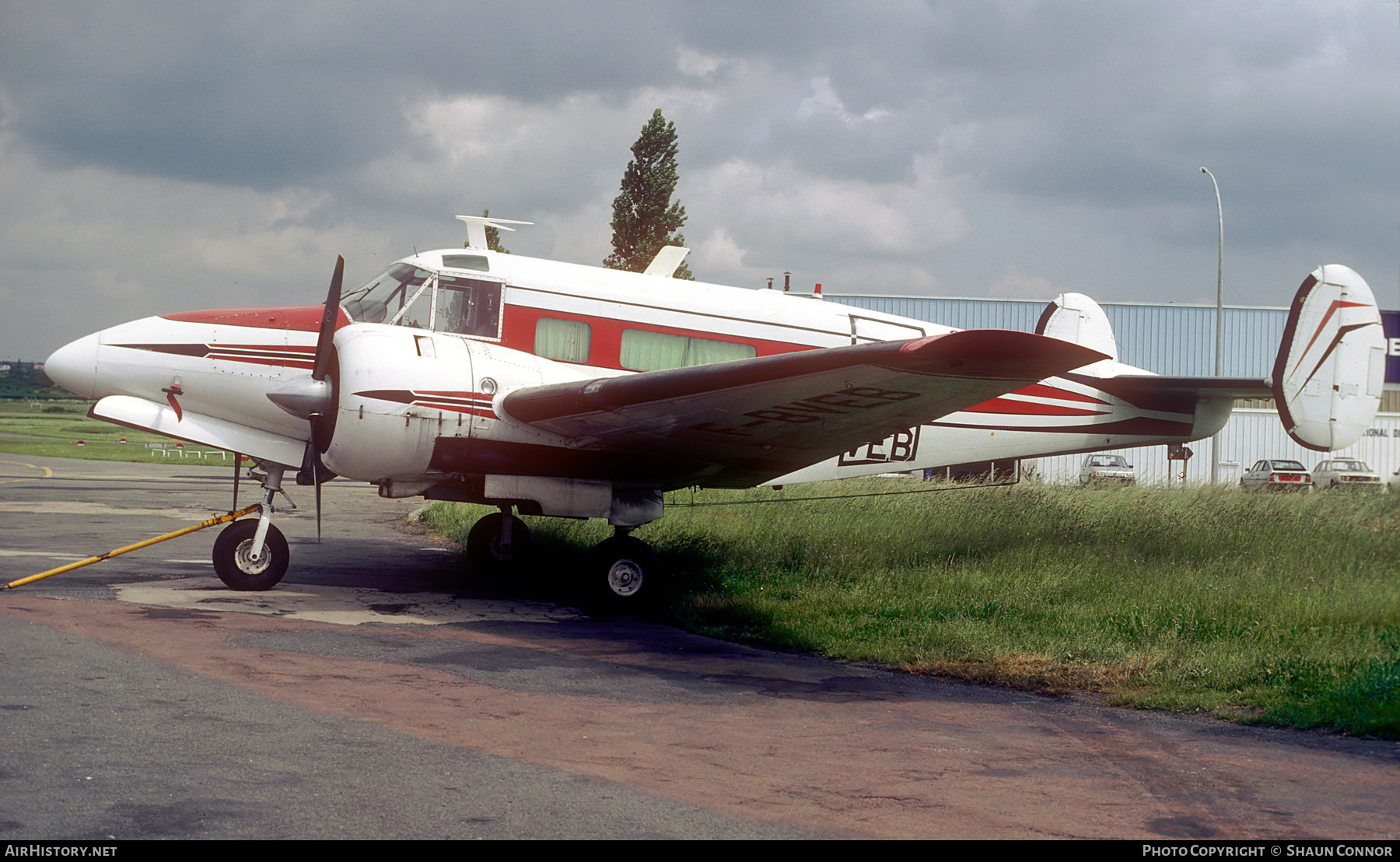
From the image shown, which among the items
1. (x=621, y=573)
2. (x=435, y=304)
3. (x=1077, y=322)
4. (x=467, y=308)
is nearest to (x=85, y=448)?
(x=435, y=304)

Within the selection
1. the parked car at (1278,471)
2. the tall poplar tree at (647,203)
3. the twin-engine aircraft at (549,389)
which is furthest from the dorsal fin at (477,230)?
the parked car at (1278,471)

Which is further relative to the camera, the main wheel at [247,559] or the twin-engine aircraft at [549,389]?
the main wheel at [247,559]

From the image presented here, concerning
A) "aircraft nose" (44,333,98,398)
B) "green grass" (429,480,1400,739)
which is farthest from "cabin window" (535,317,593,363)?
"aircraft nose" (44,333,98,398)

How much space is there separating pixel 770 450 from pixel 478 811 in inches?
263

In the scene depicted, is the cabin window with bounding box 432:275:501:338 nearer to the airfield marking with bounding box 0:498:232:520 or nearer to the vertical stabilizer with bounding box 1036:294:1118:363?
the vertical stabilizer with bounding box 1036:294:1118:363

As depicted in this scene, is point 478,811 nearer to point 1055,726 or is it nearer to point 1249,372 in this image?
point 1055,726

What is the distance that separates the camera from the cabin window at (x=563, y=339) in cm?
1088

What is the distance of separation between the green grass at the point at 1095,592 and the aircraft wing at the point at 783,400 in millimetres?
1604

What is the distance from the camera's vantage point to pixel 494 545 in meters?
13.3

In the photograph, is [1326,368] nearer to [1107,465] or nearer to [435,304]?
[435,304]

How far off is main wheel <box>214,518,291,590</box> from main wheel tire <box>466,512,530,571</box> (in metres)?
3.14

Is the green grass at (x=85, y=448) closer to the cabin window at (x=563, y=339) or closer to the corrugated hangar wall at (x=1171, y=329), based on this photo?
the cabin window at (x=563, y=339)

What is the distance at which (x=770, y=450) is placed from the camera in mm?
10516

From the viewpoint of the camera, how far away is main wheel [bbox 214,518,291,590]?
1017 centimetres
